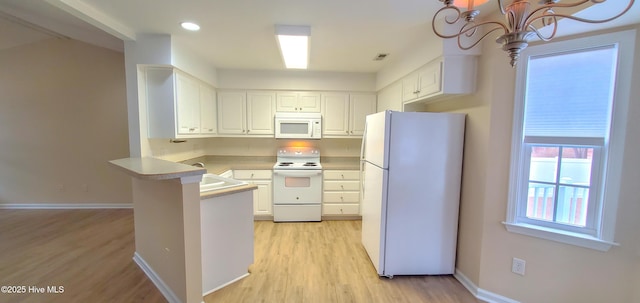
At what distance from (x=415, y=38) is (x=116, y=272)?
3.72 metres

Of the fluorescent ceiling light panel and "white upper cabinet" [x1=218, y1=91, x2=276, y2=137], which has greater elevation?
the fluorescent ceiling light panel

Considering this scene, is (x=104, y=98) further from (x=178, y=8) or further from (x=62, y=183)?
(x=178, y=8)

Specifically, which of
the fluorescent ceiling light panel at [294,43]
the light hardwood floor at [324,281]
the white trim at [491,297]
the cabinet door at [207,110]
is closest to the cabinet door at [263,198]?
the light hardwood floor at [324,281]

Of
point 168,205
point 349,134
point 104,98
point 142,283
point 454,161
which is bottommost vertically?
point 142,283

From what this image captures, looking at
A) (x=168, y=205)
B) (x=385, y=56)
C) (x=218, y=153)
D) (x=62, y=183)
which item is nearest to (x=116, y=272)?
(x=168, y=205)

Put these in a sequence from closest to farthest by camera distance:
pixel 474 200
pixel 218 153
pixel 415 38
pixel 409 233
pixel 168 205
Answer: pixel 168 205 → pixel 474 200 → pixel 409 233 → pixel 415 38 → pixel 218 153

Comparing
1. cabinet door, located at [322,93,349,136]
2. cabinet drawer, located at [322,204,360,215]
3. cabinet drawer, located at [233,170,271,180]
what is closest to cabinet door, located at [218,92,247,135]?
cabinet drawer, located at [233,170,271,180]

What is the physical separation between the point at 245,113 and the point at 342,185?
191cm

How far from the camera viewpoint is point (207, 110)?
3309 mm

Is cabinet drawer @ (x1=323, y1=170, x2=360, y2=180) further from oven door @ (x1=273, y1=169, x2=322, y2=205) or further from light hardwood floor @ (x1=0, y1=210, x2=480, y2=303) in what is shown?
light hardwood floor @ (x1=0, y1=210, x2=480, y2=303)

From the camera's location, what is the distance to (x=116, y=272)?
2.22 metres

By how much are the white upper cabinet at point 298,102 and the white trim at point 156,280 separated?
2506 millimetres

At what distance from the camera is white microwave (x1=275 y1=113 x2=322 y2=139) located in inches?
145

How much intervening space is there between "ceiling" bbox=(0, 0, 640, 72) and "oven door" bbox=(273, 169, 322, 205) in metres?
1.63
